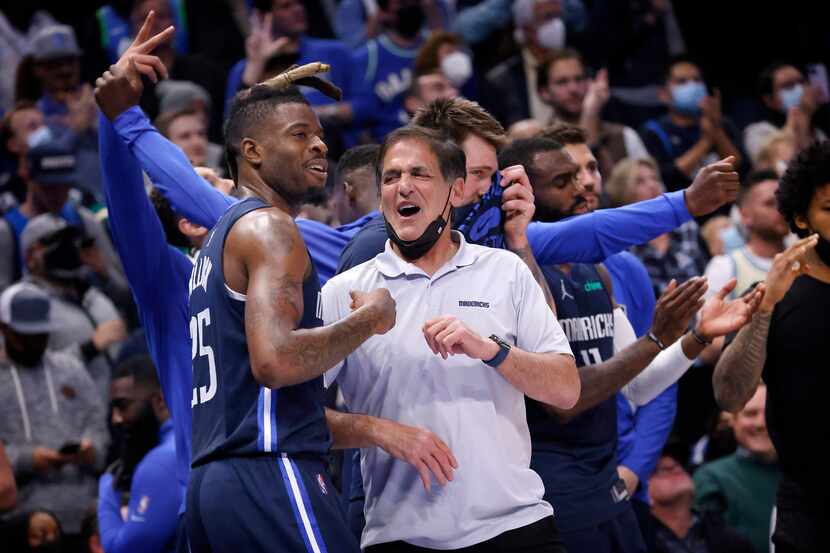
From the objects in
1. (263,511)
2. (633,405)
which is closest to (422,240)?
(263,511)

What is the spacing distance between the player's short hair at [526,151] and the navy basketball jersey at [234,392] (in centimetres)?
177

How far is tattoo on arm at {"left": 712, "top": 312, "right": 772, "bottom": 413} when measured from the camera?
514 centimetres

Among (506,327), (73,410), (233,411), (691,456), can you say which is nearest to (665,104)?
(691,456)

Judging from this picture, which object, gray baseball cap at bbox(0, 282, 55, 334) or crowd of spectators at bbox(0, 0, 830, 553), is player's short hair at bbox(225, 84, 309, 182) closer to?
crowd of spectators at bbox(0, 0, 830, 553)

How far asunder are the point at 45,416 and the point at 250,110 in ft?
11.9

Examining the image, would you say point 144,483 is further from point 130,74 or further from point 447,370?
point 447,370

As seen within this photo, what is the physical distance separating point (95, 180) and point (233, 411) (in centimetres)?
618

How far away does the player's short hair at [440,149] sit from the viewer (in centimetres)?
414

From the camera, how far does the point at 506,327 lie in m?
3.99

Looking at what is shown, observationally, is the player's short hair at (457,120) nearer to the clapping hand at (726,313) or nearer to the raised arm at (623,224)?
the raised arm at (623,224)

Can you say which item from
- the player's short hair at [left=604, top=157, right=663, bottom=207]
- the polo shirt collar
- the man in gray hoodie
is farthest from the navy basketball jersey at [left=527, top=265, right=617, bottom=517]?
the man in gray hoodie

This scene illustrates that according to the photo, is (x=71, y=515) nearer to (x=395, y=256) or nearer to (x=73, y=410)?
(x=73, y=410)

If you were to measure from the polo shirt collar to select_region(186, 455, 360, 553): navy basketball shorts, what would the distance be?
30.1 inches

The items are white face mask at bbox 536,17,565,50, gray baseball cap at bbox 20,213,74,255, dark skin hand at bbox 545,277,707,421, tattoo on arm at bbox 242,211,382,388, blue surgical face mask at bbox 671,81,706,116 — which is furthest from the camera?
white face mask at bbox 536,17,565,50
